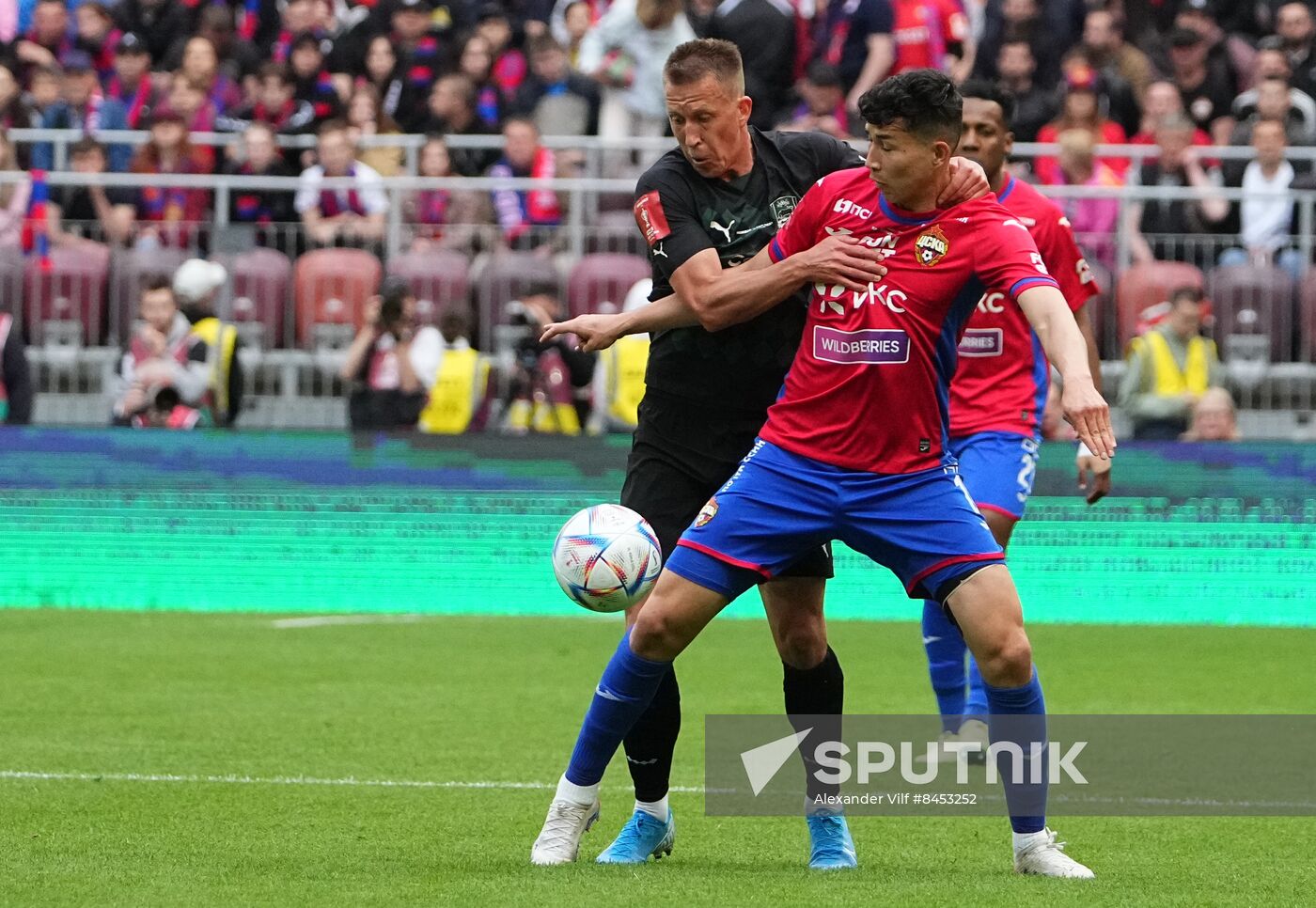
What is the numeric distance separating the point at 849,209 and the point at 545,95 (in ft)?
42.7

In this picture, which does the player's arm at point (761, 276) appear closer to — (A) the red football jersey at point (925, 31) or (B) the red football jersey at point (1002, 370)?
(B) the red football jersey at point (1002, 370)

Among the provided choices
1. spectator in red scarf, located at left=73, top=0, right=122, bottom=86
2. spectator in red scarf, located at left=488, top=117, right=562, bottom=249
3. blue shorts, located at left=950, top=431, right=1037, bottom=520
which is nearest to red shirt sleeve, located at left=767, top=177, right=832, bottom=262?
blue shorts, located at left=950, top=431, right=1037, bottom=520

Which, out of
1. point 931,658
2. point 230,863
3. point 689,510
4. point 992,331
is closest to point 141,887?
point 230,863

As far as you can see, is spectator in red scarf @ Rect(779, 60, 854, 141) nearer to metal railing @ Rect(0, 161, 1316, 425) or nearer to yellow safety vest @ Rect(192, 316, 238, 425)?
metal railing @ Rect(0, 161, 1316, 425)

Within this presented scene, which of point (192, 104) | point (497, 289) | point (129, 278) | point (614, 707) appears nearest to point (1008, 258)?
point (614, 707)

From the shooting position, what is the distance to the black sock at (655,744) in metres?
6.61

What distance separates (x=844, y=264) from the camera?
19.6 ft

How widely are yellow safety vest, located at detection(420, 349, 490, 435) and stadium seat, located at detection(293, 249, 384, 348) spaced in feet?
3.49

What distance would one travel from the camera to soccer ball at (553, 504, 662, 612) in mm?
6352

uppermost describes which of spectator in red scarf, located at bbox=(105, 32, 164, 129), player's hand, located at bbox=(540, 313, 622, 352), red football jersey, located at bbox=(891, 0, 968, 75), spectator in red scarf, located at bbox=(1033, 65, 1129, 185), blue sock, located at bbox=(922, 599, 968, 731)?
red football jersey, located at bbox=(891, 0, 968, 75)

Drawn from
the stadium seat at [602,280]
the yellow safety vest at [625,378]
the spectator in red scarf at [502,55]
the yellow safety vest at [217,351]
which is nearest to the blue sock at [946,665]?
the yellow safety vest at [625,378]

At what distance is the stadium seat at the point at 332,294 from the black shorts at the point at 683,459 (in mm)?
10180

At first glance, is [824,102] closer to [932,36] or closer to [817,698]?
[932,36]

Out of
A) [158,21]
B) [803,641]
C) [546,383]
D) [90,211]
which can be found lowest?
[803,641]
